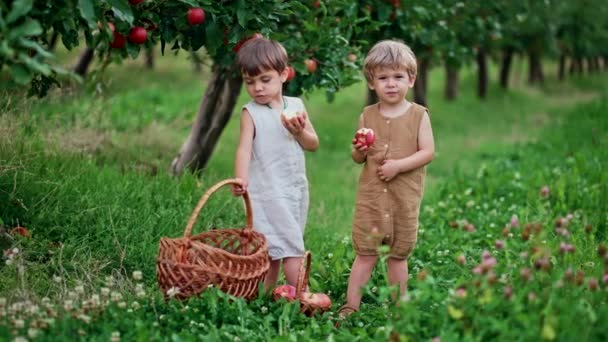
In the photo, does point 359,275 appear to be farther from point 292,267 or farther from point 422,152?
point 422,152

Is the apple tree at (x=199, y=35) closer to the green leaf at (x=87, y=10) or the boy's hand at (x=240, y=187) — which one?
the green leaf at (x=87, y=10)

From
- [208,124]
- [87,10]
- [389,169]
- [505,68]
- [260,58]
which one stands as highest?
[87,10]

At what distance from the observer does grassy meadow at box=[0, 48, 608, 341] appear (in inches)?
129

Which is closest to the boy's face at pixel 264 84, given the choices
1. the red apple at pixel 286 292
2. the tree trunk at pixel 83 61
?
the red apple at pixel 286 292

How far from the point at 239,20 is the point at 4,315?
6.16 feet

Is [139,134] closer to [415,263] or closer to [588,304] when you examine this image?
[415,263]

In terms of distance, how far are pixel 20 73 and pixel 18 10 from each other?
24 centimetres

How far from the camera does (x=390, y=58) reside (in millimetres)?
4047

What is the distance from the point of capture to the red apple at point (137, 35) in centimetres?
425

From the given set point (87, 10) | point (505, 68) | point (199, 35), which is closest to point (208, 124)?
point (199, 35)

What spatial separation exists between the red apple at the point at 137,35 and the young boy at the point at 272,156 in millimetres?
545

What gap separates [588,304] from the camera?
3213 mm

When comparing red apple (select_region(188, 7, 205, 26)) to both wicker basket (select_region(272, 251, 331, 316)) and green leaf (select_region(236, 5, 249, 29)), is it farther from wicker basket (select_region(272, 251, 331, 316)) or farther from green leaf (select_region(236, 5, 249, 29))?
wicker basket (select_region(272, 251, 331, 316))

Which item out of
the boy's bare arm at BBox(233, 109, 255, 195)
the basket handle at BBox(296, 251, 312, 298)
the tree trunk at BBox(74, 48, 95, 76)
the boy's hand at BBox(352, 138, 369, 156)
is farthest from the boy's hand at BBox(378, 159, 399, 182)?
the tree trunk at BBox(74, 48, 95, 76)
